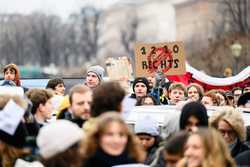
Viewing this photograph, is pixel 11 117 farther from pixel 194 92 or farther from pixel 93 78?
pixel 194 92

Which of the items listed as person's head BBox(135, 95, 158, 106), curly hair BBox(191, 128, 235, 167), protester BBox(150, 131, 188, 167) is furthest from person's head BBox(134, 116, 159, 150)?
person's head BBox(135, 95, 158, 106)

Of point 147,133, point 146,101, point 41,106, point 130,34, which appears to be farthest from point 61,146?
point 130,34

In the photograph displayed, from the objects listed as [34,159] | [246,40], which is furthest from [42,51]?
[34,159]

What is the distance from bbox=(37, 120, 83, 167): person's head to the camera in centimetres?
829

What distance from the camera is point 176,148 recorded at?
28.8 ft

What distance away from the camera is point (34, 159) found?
9.30m

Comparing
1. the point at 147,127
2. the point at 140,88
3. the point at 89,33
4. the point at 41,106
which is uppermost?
the point at 89,33

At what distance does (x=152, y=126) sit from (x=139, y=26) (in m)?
107

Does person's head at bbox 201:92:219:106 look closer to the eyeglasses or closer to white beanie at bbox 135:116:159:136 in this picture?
white beanie at bbox 135:116:159:136

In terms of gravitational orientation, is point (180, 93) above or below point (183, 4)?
below

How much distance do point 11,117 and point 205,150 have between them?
79.2 inches

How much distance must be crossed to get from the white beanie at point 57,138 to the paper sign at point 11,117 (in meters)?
0.94

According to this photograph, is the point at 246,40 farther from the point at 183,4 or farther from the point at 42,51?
the point at 183,4

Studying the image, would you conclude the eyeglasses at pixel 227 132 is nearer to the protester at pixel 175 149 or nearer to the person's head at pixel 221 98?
the protester at pixel 175 149
